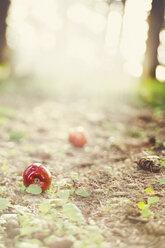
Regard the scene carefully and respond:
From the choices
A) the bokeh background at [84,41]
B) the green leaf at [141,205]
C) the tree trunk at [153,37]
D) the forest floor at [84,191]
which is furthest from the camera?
the bokeh background at [84,41]

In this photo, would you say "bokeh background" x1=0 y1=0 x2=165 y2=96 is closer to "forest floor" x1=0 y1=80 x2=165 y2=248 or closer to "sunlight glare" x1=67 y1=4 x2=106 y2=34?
"sunlight glare" x1=67 y1=4 x2=106 y2=34

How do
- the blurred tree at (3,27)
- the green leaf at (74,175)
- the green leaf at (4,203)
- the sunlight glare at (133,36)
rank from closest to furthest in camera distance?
1. the green leaf at (4,203)
2. the green leaf at (74,175)
3. the blurred tree at (3,27)
4. the sunlight glare at (133,36)

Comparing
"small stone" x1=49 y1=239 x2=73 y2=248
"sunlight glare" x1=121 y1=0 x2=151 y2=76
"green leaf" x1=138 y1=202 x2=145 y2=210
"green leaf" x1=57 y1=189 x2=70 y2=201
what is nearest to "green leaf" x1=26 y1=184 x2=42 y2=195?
"green leaf" x1=57 y1=189 x2=70 y2=201

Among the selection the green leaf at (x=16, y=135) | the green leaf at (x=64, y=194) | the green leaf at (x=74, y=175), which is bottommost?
the green leaf at (x=64, y=194)

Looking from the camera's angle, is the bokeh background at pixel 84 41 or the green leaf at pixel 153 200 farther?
the bokeh background at pixel 84 41

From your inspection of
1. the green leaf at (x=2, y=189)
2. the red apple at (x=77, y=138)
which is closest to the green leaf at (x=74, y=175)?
the green leaf at (x=2, y=189)

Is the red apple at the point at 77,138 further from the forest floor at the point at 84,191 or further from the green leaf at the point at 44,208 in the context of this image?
the green leaf at the point at 44,208

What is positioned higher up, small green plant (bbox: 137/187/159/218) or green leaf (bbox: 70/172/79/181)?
small green plant (bbox: 137/187/159/218)
